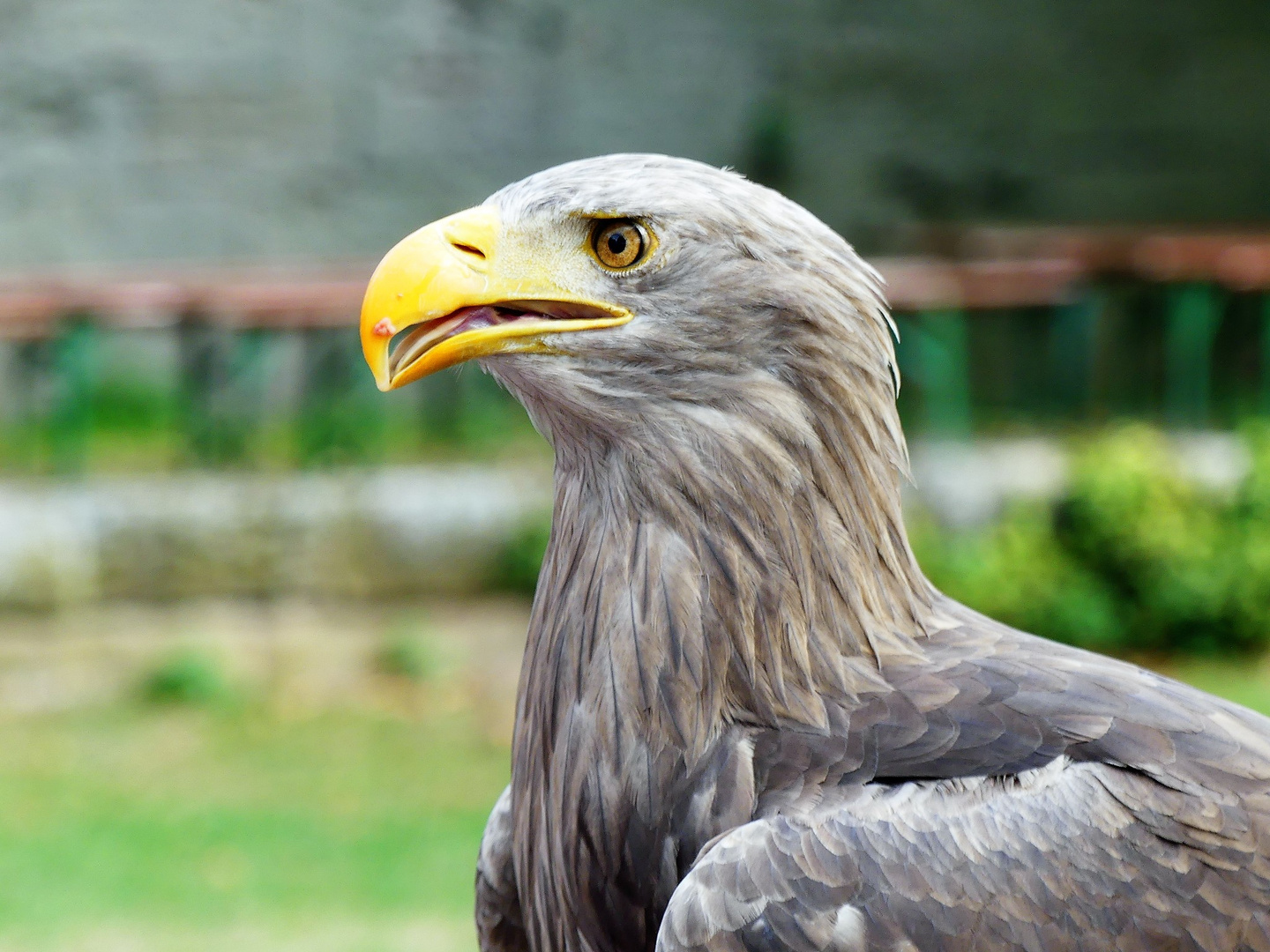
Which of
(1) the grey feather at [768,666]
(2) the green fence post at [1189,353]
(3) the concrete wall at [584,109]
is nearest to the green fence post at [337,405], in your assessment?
(3) the concrete wall at [584,109]

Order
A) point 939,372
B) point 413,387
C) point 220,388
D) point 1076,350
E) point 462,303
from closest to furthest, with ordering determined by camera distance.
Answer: point 462,303 < point 220,388 < point 939,372 < point 1076,350 < point 413,387

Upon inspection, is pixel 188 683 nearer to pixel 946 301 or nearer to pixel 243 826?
pixel 243 826

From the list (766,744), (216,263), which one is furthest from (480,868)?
(216,263)

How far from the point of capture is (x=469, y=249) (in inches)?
62.3

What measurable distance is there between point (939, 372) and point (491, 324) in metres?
4.76

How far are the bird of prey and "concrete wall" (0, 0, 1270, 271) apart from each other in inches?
224

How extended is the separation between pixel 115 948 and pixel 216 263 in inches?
155

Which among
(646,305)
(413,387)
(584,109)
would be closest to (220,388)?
(413,387)

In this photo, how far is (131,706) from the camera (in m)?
5.27

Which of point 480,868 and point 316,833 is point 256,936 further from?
point 480,868

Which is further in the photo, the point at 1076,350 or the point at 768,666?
the point at 1076,350

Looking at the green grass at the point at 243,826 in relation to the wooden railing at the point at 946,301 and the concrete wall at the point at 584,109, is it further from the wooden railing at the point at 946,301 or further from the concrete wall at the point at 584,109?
the concrete wall at the point at 584,109

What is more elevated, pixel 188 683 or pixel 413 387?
pixel 413 387

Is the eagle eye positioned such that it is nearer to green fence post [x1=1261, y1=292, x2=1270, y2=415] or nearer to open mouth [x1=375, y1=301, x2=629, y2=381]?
open mouth [x1=375, y1=301, x2=629, y2=381]
